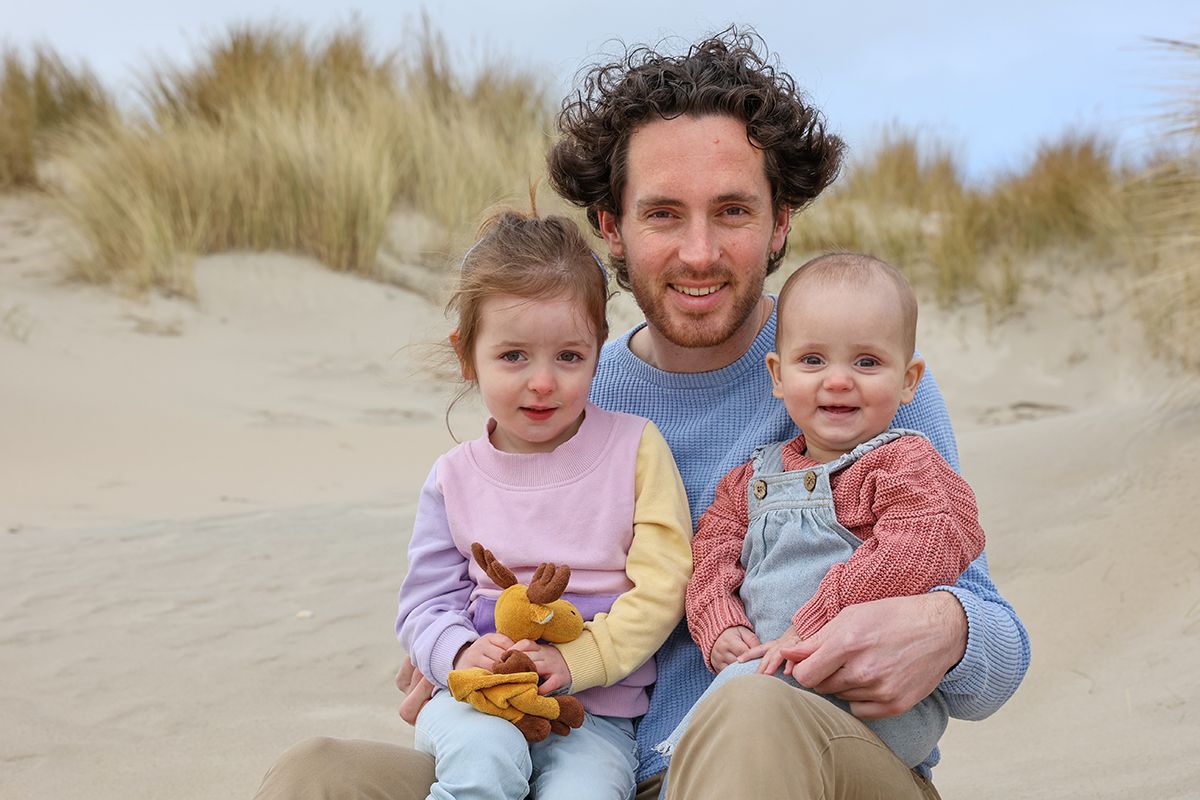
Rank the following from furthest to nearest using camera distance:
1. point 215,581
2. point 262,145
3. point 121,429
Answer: point 262,145 → point 121,429 → point 215,581

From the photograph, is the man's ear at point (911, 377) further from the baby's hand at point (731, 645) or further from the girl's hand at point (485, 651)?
the girl's hand at point (485, 651)

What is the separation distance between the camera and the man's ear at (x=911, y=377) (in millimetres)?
2474

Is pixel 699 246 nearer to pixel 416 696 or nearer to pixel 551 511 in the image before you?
pixel 551 511

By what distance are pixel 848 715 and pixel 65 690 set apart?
312 centimetres

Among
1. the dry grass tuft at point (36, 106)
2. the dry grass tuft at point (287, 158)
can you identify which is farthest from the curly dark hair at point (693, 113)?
the dry grass tuft at point (36, 106)

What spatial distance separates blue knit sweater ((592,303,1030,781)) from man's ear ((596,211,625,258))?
208 mm

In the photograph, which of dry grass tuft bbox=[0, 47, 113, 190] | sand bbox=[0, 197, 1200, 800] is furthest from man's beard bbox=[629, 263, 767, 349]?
dry grass tuft bbox=[0, 47, 113, 190]

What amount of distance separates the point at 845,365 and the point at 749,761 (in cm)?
85

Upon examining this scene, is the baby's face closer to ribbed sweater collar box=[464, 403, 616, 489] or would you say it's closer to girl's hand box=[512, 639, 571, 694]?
ribbed sweater collar box=[464, 403, 616, 489]

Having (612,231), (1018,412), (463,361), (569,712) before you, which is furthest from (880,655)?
(1018,412)

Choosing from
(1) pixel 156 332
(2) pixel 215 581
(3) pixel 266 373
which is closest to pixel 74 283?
(1) pixel 156 332

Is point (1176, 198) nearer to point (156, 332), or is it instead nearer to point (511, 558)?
point (511, 558)

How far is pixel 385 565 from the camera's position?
5.55 m

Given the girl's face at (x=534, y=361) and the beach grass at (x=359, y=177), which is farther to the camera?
the beach grass at (x=359, y=177)
